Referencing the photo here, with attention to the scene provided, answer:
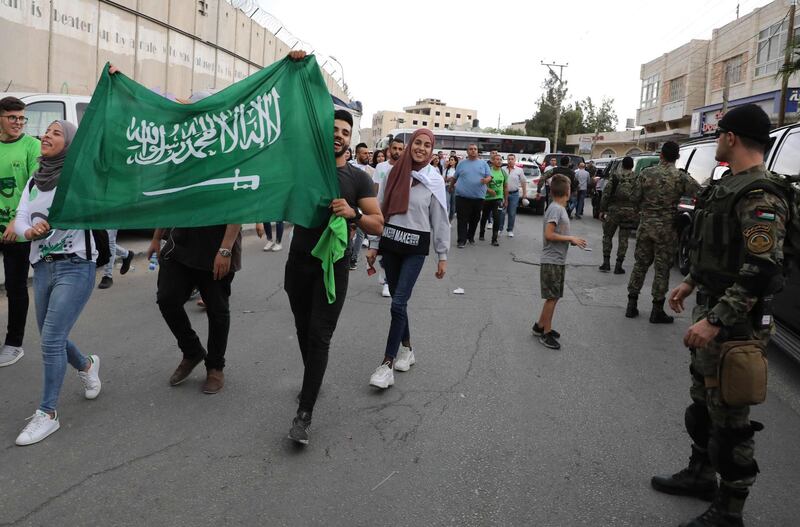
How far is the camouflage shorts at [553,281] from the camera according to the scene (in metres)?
→ 5.79

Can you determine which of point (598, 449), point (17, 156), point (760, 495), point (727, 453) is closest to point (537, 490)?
point (598, 449)

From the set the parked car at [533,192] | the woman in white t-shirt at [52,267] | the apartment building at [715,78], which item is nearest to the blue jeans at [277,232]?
the woman in white t-shirt at [52,267]

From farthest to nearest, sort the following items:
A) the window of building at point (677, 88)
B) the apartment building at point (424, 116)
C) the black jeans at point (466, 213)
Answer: the apartment building at point (424, 116)
the window of building at point (677, 88)
the black jeans at point (466, 213)

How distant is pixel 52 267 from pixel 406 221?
92.5 inches

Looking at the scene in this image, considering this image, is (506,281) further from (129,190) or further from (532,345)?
(129,190)

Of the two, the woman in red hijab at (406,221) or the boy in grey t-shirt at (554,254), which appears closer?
the woman in red hijab at (406,221)

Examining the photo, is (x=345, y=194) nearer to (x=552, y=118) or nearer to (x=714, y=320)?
(x=714, y=320)

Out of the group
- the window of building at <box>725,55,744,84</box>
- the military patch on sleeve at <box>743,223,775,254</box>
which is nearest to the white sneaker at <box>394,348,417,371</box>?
the military patch on sleeve at <box>743,223,775,254</box>

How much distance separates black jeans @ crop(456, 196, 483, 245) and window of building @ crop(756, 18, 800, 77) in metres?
25.3

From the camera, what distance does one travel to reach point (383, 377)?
4465mm

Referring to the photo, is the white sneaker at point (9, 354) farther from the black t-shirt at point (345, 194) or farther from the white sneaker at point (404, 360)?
the white sneaker at point (404, 360)

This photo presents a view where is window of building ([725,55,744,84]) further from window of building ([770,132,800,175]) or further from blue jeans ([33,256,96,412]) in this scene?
blue jeans ([33,256,96,412])

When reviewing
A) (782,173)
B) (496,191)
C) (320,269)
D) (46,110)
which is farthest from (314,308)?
(496,191)

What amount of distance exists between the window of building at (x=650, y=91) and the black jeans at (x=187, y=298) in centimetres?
5033
